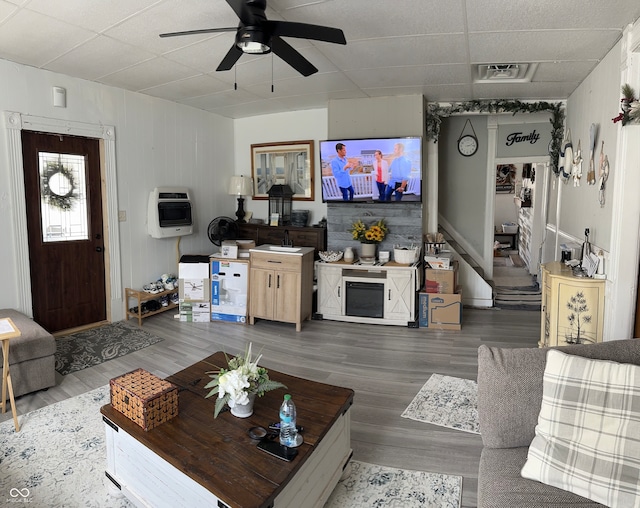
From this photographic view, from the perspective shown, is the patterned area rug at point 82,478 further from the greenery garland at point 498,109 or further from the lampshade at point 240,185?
the greenery garland at point 498,109

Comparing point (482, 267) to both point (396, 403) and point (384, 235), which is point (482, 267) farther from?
point (396, 403)

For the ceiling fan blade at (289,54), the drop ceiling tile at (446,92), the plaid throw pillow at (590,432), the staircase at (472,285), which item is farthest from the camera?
the staircase at (472,285)

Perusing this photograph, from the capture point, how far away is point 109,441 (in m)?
2.12

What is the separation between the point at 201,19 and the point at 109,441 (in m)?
2.78

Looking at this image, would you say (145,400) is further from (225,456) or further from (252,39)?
(252,39)

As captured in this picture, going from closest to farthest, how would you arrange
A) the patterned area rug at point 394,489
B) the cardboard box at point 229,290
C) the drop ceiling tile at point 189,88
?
the patterned area rug at point 394,489 < the drop ceiling tile at point 189,88 < the cardboard box at point 229,290

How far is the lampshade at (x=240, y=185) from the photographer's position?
20.4 feet

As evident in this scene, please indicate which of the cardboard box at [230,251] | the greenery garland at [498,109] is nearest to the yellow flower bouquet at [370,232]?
the greenery garland at [498,109]

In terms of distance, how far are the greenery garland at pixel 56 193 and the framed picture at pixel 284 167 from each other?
2557 mm

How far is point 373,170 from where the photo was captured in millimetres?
5055

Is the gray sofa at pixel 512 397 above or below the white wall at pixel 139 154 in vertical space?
below

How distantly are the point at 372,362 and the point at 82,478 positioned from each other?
2413mm

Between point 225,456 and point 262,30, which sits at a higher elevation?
point 262,30

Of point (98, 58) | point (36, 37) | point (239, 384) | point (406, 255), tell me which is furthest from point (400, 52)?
point (239, 384)
